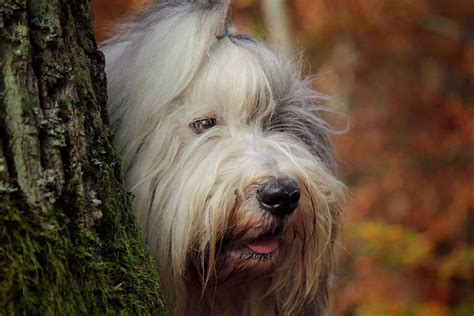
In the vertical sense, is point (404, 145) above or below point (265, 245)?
below

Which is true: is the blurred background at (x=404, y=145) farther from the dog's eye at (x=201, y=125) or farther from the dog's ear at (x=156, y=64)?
the dog's eye at (x=201, y=125)

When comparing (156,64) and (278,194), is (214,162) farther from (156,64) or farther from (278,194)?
(156,64)

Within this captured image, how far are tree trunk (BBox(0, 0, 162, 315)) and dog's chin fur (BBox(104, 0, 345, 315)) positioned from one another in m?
0.49

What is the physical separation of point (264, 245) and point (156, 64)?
30.3 inches

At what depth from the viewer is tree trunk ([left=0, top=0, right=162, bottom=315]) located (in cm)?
222

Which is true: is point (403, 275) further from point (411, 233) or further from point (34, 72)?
point (34, 72)

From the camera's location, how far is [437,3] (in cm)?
1167

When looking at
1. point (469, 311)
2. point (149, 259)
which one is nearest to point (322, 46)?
point (469, 311)

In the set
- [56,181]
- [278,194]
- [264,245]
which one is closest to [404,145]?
[264,245]

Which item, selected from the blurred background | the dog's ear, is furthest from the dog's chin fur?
the blurred background

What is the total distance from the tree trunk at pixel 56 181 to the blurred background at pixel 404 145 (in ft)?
24.5

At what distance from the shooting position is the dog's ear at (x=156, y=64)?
10.4 feet

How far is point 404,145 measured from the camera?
12.0 meters

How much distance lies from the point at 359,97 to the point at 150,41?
Answer: 9.36m
